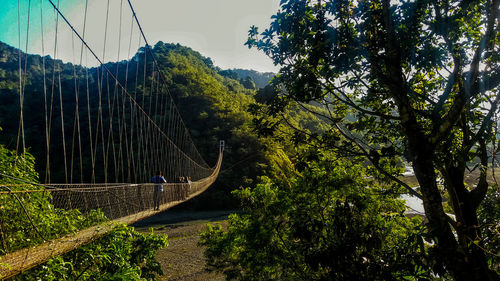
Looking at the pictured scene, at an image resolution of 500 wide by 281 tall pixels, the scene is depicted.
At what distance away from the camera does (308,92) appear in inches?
74.9

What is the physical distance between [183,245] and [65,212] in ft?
30.6

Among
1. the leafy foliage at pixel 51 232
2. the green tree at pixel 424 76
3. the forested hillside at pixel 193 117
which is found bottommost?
the leafy foliage at pixel 51 232

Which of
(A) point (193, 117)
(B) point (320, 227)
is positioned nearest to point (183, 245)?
(B) point (320, 227)

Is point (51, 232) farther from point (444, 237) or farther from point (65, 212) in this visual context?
point (444, 237)

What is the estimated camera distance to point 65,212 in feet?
9.63

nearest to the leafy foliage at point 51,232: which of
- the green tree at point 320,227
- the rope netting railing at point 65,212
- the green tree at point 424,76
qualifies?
A: the rope netting railing at point 65,212

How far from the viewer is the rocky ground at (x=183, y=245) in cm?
845

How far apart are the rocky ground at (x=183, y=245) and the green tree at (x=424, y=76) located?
415 cm

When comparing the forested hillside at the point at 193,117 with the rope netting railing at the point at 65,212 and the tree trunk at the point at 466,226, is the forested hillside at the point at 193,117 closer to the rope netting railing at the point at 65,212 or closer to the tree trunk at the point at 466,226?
the rope netting railing at the point at 65,212

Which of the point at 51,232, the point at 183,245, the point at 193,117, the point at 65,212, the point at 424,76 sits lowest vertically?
the point at 183,245

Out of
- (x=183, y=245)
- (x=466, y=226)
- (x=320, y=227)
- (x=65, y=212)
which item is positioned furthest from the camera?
(x=183, y=245)

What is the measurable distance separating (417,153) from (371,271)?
2.57ft

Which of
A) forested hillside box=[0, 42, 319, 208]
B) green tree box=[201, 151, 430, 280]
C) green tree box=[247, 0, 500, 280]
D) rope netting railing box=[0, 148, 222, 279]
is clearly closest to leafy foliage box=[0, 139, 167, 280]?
rope netting railing box=[0, 148, 222, 279]

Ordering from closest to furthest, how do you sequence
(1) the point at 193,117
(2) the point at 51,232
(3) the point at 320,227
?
(3) the point at 320,227
(2) the point at 51,232
(1) the point at 193,117
